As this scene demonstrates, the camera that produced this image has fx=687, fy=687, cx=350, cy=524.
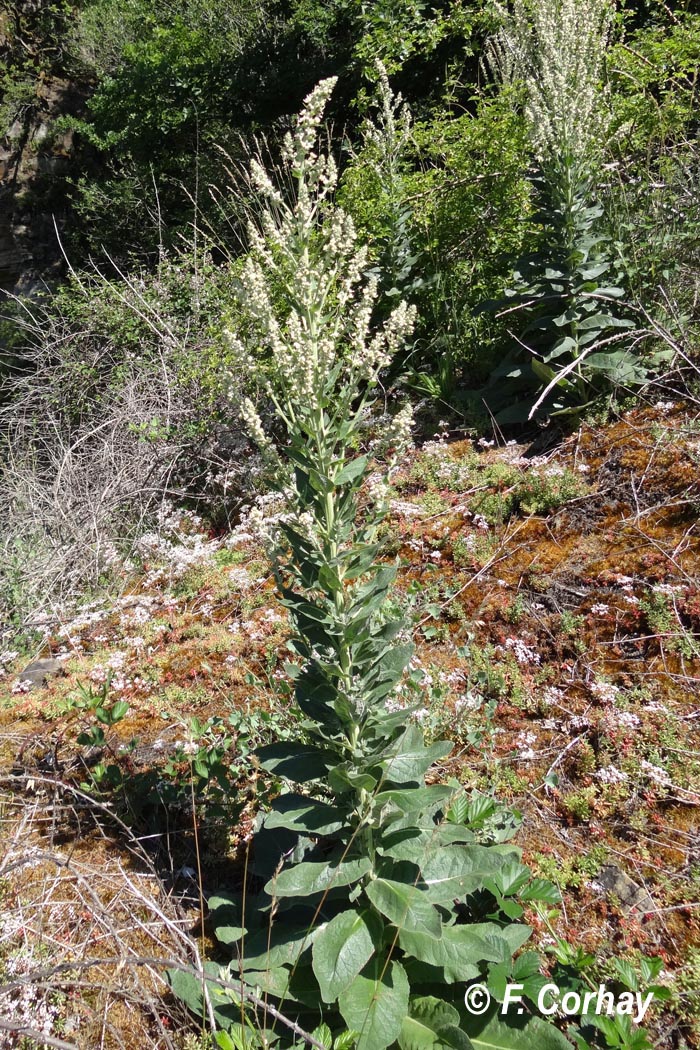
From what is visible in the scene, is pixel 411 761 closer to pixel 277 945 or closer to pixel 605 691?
pixel 277 945

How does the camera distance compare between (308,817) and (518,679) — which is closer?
(308,817)

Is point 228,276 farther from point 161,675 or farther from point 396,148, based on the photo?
point 161,675

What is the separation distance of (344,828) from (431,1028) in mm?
526

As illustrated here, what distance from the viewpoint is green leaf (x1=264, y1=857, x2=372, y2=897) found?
1793mm

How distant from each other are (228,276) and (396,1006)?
22.1 ft

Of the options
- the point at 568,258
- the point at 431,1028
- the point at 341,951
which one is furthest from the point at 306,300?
the point at 568,258

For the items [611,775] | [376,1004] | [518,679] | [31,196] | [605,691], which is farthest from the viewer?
[31,196]

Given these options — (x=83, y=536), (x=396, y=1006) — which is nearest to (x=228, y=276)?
(x=83, y=536)

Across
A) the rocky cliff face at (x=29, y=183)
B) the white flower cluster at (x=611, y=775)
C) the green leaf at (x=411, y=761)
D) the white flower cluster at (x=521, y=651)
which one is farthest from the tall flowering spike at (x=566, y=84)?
the rocky cliff face at (x=29, y=183)

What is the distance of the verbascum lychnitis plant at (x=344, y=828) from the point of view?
5.77 ft

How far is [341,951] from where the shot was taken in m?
1.76

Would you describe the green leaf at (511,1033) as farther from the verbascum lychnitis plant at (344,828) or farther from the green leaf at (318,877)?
the green leaf at (318,877)

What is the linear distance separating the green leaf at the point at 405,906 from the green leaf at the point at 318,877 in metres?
0.06

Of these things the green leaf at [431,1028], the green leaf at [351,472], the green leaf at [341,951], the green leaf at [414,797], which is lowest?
the green leaf at [431,1028]
